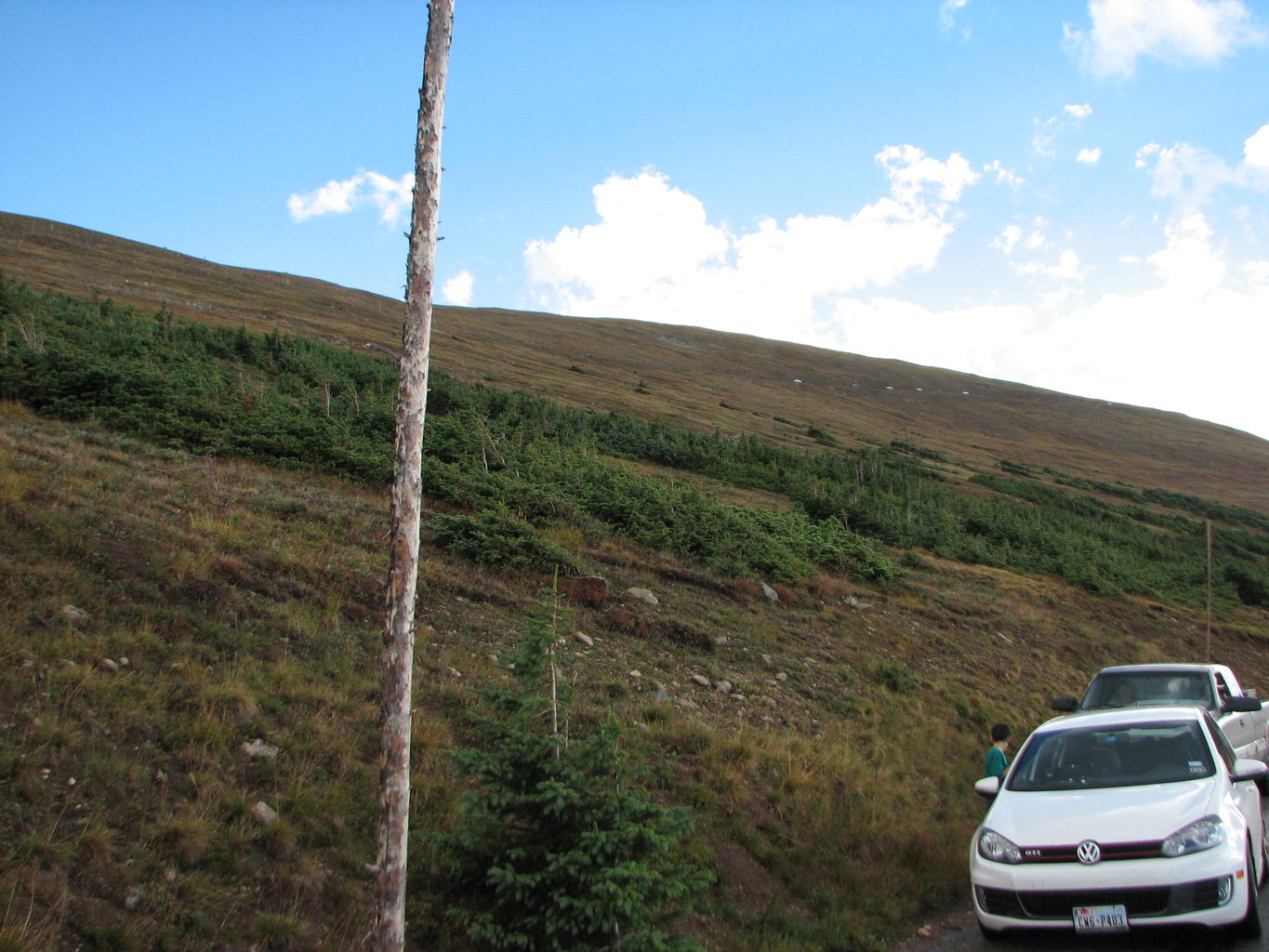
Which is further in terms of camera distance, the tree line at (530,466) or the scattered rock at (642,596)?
the tree line at (530,466)

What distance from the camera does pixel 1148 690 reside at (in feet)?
35.1

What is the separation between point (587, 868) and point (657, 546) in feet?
43.7

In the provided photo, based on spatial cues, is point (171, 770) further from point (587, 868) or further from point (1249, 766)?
point (1249, 766)

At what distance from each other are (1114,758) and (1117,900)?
5.34 feet

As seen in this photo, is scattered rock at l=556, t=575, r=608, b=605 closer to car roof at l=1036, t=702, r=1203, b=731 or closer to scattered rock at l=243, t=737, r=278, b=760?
scattered rock at l=243, t=737, r=278, b=760

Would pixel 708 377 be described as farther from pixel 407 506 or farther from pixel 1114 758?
pixel 407 506

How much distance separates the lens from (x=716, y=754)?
27.7 ft

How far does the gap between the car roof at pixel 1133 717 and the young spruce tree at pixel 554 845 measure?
3872 millimetres

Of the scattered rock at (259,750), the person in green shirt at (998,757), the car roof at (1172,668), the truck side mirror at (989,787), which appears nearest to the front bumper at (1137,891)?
the truck side mirror at (989,787)

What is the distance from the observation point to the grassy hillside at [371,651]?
16.9ft

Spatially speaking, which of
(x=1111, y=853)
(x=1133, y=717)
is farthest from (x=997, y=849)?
(x=1133, y=717)

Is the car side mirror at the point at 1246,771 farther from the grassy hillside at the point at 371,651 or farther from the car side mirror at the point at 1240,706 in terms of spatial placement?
the grassy hillside at the point at 371,651

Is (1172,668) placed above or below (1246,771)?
below

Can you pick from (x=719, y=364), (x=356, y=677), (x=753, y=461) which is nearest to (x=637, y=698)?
(x=356, y=677)
